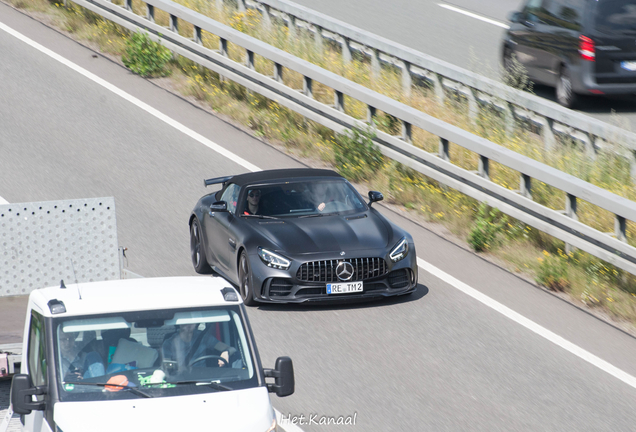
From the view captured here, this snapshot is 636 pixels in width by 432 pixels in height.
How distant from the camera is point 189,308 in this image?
20.0 ft

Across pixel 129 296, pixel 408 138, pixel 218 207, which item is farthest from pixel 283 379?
pixel 408 138

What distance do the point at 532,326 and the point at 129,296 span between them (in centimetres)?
546

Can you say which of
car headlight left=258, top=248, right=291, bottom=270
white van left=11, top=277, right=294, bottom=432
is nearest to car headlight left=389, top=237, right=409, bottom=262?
car headlight left=258, top=248, right=291, bottom=270

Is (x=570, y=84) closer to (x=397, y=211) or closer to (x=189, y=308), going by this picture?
(x=397, y=211)

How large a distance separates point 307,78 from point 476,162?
12.4ft

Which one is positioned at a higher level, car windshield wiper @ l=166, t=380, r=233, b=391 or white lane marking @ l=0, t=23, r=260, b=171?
car windshield wiper @ l=166, t=380, r=233, b=391

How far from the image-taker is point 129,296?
6109 mm

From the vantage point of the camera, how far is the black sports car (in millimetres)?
10680

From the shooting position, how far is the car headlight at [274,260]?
35.0ft

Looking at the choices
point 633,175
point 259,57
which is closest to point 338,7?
point 259,57

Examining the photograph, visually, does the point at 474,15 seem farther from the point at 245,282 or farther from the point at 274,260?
the point at 274,260

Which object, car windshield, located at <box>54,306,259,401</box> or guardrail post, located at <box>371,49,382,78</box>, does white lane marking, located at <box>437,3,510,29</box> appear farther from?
car windshield, located at <box>54,306,259,401</box>

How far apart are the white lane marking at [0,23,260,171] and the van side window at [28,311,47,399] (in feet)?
29.9

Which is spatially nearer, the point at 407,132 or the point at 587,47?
the point at 407,132
